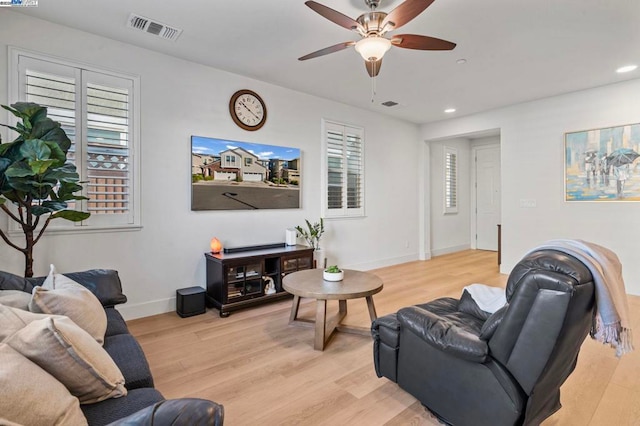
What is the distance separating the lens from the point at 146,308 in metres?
3.40

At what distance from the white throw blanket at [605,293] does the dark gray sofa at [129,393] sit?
155 centimetres

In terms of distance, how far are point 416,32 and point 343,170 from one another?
2505 mm

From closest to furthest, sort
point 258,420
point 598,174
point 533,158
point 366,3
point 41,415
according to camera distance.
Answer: point 41,415
point 258,420
point 366,3
point 598,174
point 533,158

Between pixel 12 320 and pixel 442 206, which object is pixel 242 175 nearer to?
pixel 12 320

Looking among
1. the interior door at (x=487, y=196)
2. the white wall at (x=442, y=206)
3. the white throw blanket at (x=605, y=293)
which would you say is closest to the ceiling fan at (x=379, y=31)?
the white throw blanket at (x=605, y=293)

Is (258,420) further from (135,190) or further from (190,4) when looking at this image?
(190,4)

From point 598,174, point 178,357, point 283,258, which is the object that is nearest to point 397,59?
point 283,258

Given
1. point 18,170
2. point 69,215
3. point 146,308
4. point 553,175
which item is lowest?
point 146,308

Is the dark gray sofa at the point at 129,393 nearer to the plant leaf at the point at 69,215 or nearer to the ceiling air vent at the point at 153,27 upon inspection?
the plant leaf at the point at 69,215

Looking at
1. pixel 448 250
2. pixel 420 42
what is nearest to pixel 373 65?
pixel 420 42

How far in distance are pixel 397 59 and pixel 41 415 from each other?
384 cm

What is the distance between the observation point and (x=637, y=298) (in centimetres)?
404

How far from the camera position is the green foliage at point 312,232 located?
456 cm

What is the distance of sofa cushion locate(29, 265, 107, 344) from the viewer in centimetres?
151
